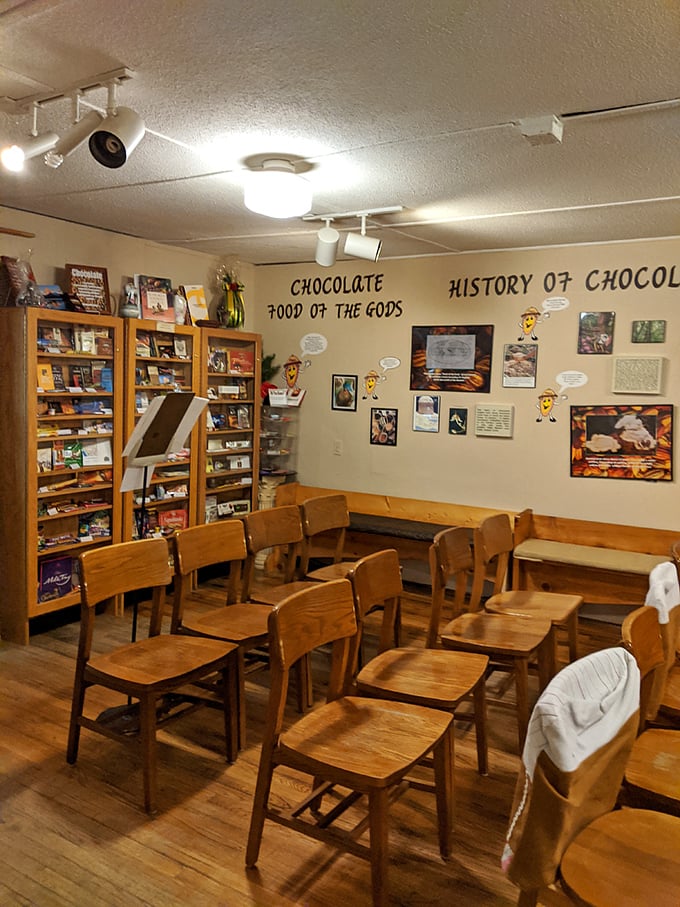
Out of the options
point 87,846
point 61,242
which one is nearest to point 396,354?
point 61,242

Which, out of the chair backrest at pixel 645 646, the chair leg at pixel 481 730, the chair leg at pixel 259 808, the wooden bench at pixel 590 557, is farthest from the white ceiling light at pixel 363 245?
the chair leg at pixel 259 808

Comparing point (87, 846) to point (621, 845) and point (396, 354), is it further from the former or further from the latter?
point (396, 354)

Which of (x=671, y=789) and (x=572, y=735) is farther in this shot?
(x=671, y=789)

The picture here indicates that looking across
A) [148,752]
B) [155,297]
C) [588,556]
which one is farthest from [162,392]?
[588,556]

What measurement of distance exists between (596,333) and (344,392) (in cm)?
195

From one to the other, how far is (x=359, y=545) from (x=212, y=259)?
2483 millimetres

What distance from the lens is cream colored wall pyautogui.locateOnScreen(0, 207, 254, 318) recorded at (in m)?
4.32

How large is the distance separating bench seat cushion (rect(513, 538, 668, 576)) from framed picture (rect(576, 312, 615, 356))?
4.16 ft

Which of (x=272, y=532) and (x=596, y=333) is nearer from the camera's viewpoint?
(x=272, y=532)

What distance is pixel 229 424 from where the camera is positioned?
5.57 metres

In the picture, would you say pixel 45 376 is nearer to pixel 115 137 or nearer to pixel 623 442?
pixel 115 137

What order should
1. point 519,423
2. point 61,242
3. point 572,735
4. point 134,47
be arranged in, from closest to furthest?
point 572,735 → point 134,47 → point 61,242 → point 519,423

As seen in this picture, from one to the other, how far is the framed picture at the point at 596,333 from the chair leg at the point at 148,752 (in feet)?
11.5

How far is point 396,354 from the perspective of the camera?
18.0 feet
